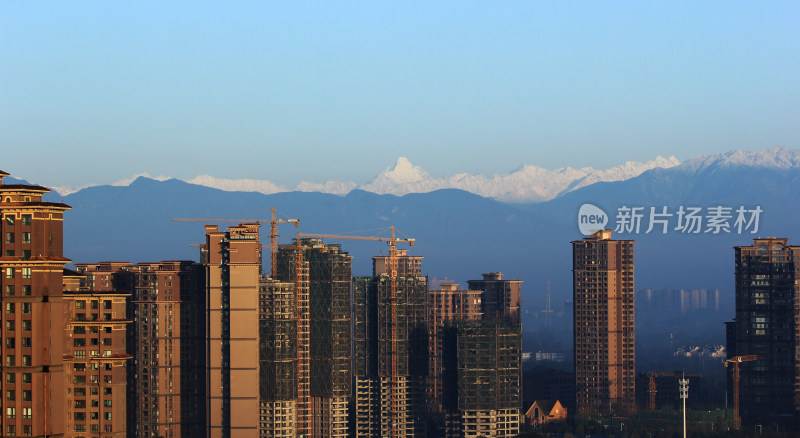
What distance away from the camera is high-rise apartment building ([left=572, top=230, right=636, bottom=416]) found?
14338cm

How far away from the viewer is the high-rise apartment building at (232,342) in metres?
102

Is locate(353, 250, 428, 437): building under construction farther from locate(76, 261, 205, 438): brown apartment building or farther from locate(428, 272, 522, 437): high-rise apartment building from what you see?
locate(76, 261, 205, 438): brown apartment building

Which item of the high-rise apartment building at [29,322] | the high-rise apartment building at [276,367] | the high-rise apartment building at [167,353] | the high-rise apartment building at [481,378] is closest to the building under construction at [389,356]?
the high-rise apartment building at [481,378]

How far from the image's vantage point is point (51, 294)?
56188 mm

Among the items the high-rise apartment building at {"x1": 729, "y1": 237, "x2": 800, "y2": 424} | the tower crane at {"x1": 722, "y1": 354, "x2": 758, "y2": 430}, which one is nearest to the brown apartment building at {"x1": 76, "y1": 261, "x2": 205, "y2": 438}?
the tower crane at {"x1": 722, "y1": 354, "x2": 758, "y2": 430}

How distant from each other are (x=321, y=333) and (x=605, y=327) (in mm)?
36805

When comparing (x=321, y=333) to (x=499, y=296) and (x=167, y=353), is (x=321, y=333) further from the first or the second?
(x=499, y=296)

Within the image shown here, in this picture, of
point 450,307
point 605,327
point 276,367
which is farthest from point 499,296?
point 276,367

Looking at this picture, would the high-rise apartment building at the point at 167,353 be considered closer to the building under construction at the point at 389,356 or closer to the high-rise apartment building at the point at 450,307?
the building under construction at the point at 389,356

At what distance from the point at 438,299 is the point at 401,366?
24.1 metres

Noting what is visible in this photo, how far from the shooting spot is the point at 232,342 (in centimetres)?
10181

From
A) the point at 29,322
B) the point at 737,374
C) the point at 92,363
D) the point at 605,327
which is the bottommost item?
the point at 737,374

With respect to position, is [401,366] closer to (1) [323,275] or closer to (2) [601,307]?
(1) [323,275]

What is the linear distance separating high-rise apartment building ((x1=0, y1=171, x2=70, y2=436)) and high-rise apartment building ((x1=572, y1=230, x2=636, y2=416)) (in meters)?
92.6
